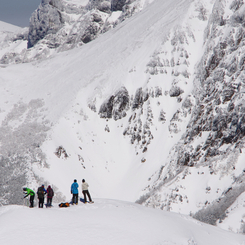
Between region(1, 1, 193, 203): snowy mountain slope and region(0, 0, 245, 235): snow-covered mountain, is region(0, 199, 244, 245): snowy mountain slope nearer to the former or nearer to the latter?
region(0, 0, 245, 235): snow-covered mountain

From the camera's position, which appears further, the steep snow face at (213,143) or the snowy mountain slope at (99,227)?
the steep snow face at (213,143)

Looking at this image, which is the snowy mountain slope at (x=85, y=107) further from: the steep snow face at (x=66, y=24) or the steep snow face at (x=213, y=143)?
the steep snow face at (x=66, y=24)

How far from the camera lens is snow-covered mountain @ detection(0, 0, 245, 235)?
32.6 metres

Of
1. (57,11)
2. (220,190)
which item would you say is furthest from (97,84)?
(57,11)

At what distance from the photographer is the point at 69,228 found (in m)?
14.2

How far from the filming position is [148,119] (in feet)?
150

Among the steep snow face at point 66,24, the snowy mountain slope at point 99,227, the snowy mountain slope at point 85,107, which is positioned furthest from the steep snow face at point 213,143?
the steep snow face at point 66,24

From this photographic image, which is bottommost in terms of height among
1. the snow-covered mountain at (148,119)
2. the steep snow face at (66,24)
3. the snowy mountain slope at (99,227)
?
the snowy mountain slope at (99,227)

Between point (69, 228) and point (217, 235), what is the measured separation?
10.5m

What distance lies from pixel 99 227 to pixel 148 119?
106 ft

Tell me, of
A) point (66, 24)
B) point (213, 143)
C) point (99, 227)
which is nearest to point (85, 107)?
point (213, 143)

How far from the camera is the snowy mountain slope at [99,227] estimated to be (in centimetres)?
1330

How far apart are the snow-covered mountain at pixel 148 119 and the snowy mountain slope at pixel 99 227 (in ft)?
32.6

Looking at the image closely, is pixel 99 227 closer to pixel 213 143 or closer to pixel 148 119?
pixel 213 143
